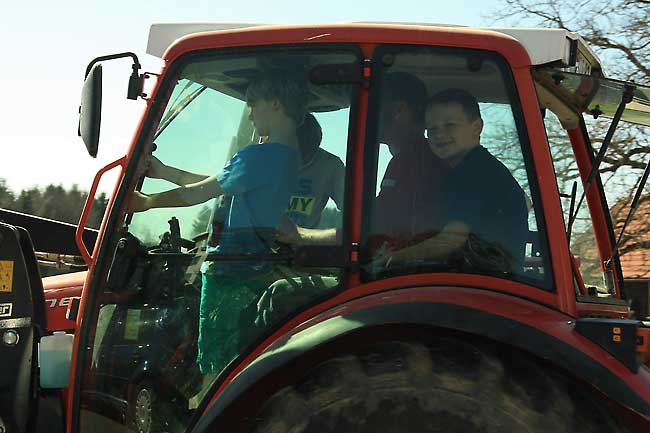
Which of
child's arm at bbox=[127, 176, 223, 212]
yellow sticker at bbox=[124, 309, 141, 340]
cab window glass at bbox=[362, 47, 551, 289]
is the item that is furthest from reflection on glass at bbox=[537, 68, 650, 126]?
yellow sticker at bbox=[124, 309, 141, 340]

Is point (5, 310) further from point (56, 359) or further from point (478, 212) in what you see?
point (478, 212)

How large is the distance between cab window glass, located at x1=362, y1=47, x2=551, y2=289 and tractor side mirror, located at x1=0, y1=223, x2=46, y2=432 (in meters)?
1.55

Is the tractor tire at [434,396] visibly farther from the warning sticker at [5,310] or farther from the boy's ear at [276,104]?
the warning sticker at [5,310]

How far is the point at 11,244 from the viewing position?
3297 millimetres

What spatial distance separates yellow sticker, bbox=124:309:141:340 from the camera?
3006 mm

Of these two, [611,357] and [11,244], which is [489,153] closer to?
[611,357]

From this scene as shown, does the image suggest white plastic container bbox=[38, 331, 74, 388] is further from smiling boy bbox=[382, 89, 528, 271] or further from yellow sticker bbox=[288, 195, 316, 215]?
smiling boy bbox=[382, 89, 528, 271]

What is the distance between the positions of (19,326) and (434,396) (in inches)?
74.2

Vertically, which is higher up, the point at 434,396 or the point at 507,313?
the point at 507,313

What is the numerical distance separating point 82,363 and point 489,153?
5.94ft

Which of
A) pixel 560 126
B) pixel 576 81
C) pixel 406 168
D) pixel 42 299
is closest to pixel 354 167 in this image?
pixel 406 168

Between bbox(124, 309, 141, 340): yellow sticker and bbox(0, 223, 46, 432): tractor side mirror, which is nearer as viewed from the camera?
bbox(124, 309, 141, 340): yellow sticker

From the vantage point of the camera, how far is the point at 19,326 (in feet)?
10.6

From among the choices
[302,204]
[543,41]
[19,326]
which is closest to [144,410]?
[19,326]
